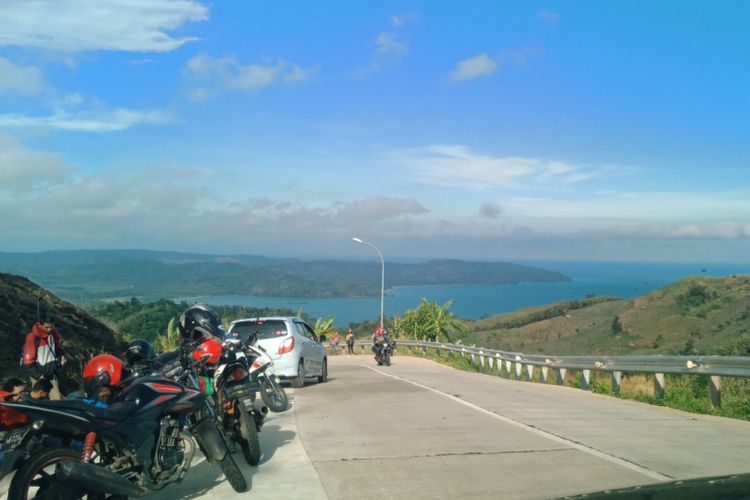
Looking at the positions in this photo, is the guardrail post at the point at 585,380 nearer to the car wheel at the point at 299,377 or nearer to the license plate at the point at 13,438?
the car wheel at the point at 299,377

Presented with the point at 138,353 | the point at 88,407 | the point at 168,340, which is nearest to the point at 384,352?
the point at 168,340

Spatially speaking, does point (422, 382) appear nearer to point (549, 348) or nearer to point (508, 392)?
point (508, 392)

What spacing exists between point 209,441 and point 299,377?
36.3ft

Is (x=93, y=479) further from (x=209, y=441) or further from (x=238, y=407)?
(x=238, y=407)

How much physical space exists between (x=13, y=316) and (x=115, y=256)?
45.5 m

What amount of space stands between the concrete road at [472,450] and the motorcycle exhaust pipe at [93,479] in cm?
133

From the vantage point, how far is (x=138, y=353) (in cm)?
891

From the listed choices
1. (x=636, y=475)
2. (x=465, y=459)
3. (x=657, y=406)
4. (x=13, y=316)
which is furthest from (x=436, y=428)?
(x=13, y=316)

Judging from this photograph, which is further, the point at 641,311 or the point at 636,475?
the point at 641,311

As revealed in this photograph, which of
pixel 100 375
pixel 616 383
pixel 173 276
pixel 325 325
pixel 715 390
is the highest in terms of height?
pixel 173 276

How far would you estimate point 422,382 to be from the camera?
20.0 m

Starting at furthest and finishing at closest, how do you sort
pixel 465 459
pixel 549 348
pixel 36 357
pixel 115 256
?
pixel 115 256 < pixel 549 348 < pixel 36 357 < pixel 465 459

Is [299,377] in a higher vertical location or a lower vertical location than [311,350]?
lower

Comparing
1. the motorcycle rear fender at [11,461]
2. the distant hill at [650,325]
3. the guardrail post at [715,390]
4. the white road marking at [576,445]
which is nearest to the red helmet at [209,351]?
the motorcycle rear fender at [11,461]
